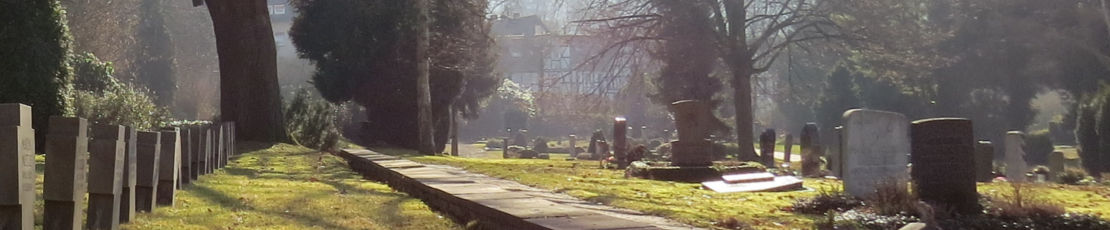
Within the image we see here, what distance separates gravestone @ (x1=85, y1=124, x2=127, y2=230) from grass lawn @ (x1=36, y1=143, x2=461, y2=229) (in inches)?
23.3

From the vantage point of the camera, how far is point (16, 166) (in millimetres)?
5500

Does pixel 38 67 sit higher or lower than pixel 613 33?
lower

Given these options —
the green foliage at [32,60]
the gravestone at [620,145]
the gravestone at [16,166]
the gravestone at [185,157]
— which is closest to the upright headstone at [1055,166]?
the gravestone at [620,145]

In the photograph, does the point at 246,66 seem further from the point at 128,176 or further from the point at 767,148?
the point at 128,176

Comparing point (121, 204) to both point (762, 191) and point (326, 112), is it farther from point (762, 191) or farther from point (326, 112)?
point (326, 112)

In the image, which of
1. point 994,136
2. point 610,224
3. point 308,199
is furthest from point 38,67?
point 994,136

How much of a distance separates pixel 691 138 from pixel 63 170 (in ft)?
41.9

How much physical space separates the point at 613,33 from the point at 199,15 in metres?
48.1

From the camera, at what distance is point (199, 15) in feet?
239

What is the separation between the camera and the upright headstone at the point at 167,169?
8750mm

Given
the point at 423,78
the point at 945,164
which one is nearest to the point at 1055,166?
the point at 423,78

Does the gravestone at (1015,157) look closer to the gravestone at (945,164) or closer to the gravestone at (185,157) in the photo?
the gravestone at (945,164)

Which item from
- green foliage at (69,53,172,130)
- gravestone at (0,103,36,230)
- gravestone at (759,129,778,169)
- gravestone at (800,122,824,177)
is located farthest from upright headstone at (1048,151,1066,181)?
gravestone at (0,103,36,230)

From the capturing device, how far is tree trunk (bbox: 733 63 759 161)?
32.6 meters
